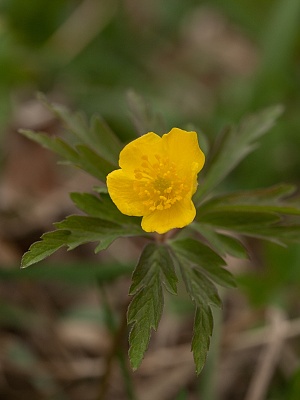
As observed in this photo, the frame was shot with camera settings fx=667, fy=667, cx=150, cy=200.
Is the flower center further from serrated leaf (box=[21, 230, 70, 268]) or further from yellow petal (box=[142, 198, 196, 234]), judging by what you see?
serrated leaf (box=[21, 230, 70, 268])

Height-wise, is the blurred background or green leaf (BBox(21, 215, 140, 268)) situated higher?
green leaf (BBox(21, 215, 140, 268))

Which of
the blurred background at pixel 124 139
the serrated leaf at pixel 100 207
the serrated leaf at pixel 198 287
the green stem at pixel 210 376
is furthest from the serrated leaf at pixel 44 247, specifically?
the green stem at pixel 210 376

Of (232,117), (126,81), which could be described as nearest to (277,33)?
(232,117)

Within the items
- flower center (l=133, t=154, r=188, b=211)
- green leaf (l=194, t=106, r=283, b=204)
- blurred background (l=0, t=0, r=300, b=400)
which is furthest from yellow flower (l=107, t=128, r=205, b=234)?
blurred background (l=0, t=0, r=300, b=400)

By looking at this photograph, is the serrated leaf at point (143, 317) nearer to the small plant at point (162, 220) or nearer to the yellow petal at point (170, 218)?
the small plant at point (162, 220)

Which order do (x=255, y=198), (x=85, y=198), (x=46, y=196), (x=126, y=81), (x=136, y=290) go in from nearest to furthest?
(x=136, y=290) → (x=85, y=198) → (x=255, y=198) → (x=46, y=196) → (x=126, y=81)

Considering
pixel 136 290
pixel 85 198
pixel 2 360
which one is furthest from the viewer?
pixel 2 360

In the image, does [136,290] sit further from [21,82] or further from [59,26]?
[59,26]
